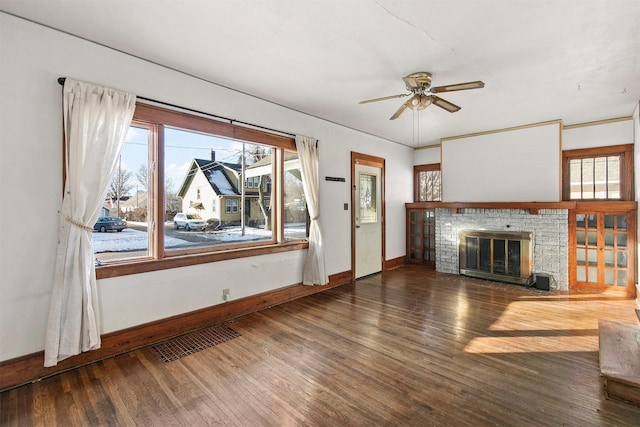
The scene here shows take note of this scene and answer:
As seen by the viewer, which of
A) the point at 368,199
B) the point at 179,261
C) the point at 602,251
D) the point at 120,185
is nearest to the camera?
the point at 120,185

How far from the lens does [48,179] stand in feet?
7.85

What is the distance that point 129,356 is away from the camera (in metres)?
2.68

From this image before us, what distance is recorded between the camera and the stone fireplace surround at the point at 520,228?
4.84 m

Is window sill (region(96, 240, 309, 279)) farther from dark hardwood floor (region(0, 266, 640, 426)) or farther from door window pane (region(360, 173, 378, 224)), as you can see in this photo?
door window pane (region(360, 173, 378, 224))

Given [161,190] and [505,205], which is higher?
[161,190]

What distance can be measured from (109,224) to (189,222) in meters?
0.77

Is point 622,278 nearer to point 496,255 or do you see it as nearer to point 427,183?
point 496,255

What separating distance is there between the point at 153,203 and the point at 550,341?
4.29m

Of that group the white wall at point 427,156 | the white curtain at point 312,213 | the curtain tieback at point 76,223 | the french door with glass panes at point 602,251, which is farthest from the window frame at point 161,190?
the french door with glass panes at point 602,251

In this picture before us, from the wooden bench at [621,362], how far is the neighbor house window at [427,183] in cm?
419

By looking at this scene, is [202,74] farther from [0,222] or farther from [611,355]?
[611,355]

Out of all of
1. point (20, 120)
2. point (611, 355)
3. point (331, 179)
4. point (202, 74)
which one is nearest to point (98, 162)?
point (20, 120)

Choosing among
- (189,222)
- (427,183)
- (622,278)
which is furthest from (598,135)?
(189,222)

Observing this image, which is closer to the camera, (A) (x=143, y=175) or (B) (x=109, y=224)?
(B) (x=109, y=224)
